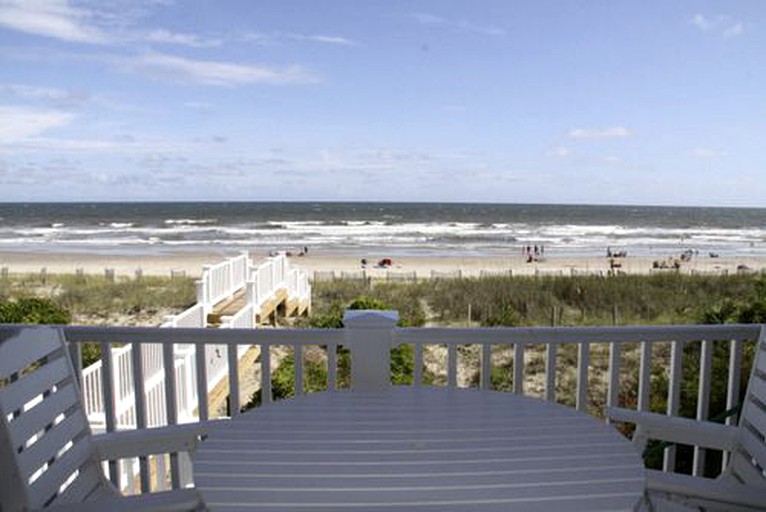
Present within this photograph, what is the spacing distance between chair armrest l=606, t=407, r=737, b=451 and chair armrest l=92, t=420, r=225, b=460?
4.49 feet

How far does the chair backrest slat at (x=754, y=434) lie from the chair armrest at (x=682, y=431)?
0.16 feet

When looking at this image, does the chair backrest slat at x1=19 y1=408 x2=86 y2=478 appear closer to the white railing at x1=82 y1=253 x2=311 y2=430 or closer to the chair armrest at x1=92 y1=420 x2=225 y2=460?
the chair armrest at x1=92 y1=420 x2=225 y2=460

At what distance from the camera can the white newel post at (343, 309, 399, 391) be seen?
2.19 m

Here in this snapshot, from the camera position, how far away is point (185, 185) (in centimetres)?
6862

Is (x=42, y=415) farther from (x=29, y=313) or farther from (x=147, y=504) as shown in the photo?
(x=29, y=313)

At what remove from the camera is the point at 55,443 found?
1651 mm

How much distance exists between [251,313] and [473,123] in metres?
26.5

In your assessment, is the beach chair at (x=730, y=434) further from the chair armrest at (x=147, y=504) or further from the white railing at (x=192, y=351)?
the white railing at (x=192, y=351)

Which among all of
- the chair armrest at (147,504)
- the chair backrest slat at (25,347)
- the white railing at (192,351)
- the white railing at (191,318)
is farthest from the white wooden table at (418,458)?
the white railing at (191,318)

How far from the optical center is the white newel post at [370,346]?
2.19 m

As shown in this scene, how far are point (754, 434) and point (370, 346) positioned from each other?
53.1 inches

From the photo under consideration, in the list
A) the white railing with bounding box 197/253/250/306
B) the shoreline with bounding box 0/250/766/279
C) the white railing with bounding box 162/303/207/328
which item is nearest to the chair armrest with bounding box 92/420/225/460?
the white railing with bounding box 162/303/207/328

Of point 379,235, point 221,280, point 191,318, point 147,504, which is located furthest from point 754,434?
point 379,235

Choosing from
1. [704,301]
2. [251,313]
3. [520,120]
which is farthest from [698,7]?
[520,120]
